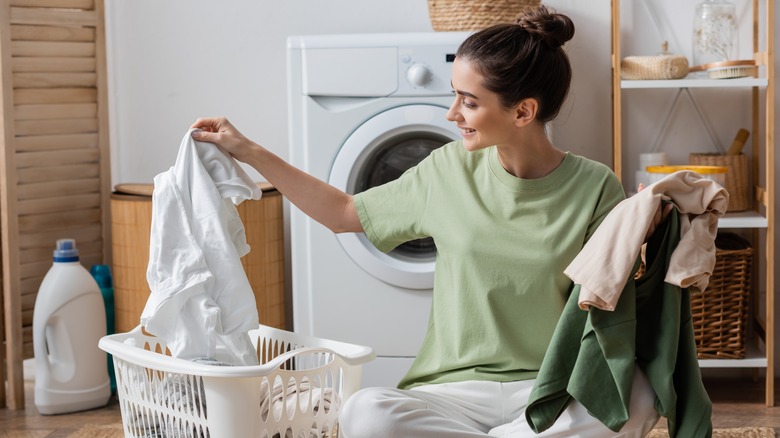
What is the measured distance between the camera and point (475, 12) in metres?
2.56

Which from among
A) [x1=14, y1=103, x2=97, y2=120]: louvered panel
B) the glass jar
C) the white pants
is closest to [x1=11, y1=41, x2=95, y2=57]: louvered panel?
[x1=14, y1=103, x2=97, y2=120]: louvered panel

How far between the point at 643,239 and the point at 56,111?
6.21 feet

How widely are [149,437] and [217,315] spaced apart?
0.75 ft

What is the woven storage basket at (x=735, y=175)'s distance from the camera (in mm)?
2688

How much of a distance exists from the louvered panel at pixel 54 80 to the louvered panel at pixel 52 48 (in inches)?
2.2

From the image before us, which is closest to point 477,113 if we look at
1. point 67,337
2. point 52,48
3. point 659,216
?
point 659,216

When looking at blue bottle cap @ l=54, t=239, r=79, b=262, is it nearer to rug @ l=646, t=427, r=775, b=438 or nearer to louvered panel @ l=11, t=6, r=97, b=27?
louvered panel @ l=11, t=6, r=97, b=27

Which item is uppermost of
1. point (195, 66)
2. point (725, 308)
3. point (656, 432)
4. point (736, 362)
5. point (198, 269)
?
point (195, 66)

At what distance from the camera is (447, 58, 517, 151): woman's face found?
1.62 meters

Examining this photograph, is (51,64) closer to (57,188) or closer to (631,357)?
(57,188)

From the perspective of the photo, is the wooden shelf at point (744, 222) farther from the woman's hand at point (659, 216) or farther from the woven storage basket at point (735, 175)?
the woman's hand at point (659, 216)

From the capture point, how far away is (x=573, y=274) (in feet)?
4.69

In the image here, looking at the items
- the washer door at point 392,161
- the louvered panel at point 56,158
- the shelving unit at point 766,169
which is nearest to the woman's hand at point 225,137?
the washer door at point 392,161

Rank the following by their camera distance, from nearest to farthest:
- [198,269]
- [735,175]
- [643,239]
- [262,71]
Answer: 1. [643,239]
2. [198,269]
3. [735,175]
4. [262,71]
